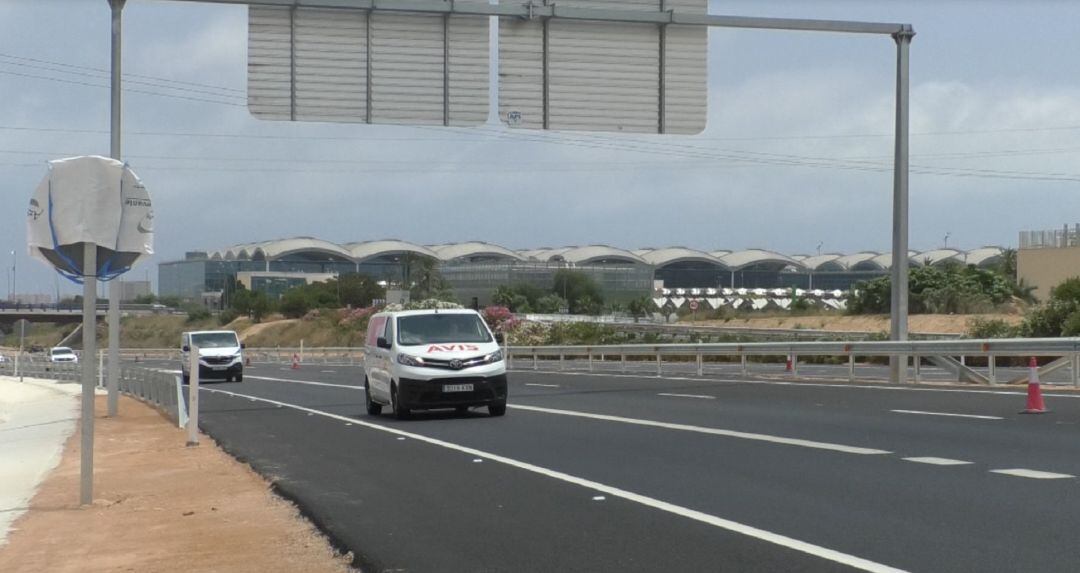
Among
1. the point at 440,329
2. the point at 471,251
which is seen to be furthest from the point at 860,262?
the point at 440,329

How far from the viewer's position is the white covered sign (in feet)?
39.6

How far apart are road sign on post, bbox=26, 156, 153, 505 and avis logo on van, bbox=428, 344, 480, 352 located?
9.31m

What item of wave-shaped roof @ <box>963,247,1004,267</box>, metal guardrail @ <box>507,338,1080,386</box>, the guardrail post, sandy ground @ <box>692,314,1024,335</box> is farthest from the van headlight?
wave-shaped roof @ <box>963,247,1004,267</box>

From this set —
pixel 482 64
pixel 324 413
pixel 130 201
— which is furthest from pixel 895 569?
pixel 324 413

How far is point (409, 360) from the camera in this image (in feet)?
71.2

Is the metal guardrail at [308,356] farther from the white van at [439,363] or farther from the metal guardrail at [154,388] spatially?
the white van at [439,363]

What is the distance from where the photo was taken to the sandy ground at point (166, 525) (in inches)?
365

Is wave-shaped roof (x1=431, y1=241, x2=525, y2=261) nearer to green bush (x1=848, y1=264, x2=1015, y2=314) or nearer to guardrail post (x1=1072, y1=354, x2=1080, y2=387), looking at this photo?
green bush (x1=848, y1=264, x2=1015, y2=314)

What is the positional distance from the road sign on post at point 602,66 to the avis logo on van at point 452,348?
3.94 metres

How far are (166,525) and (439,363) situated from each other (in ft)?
34.4

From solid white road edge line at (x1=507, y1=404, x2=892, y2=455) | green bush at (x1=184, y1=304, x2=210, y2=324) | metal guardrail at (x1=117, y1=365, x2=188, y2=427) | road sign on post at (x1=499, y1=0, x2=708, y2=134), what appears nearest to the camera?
solid white road edge line at (x1=507, y1=404, x2=892, y2=455)

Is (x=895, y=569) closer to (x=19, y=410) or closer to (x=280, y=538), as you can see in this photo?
(x=280, y=538)

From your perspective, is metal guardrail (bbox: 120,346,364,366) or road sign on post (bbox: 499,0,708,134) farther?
metal guardrail (bbox: 120,346,364,366)

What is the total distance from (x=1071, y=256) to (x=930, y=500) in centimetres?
6010
